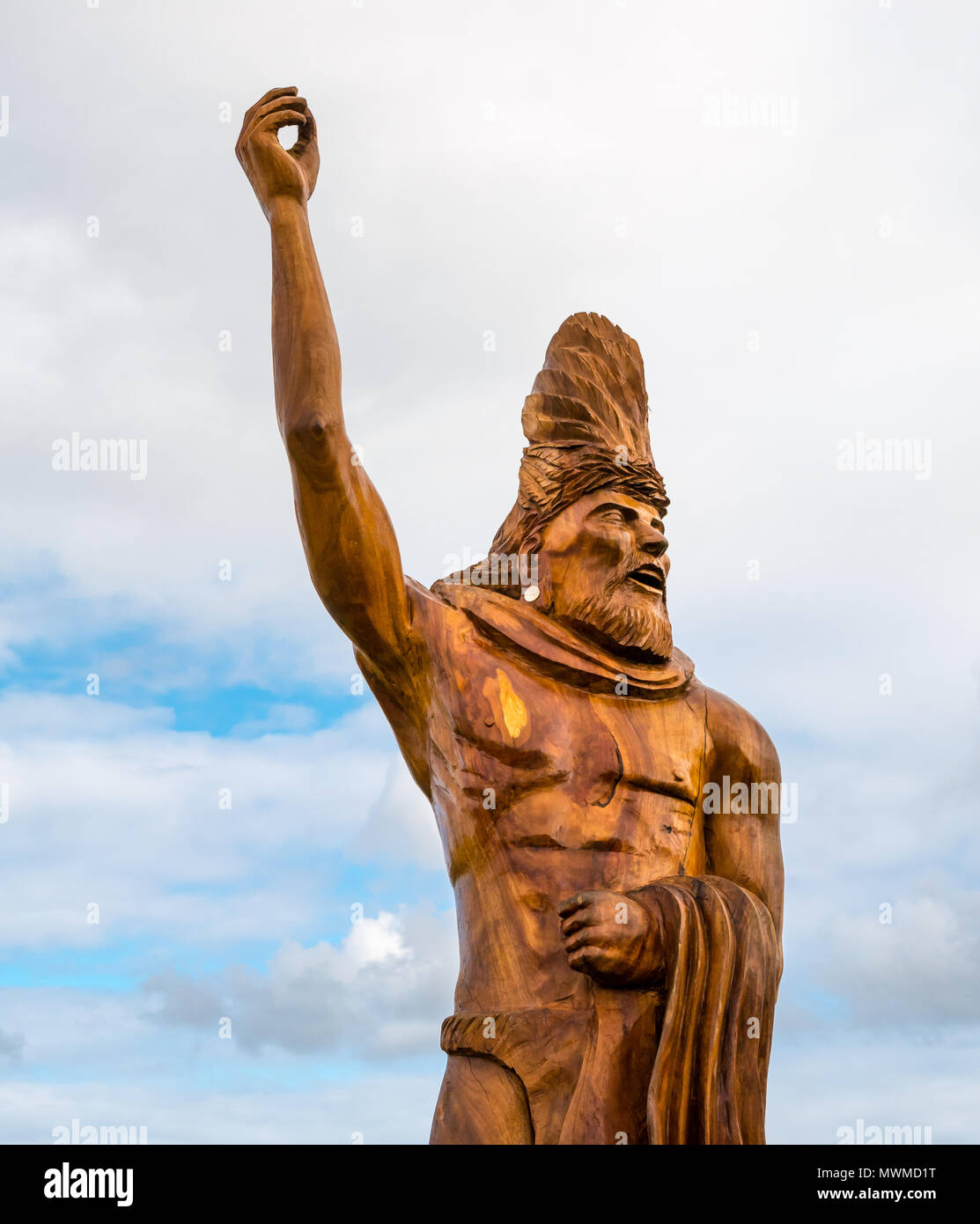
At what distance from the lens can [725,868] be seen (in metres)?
5.50

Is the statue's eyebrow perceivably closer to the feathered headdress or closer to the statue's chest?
the feathered headdress

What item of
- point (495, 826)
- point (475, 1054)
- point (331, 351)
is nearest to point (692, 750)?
point (495, 826)

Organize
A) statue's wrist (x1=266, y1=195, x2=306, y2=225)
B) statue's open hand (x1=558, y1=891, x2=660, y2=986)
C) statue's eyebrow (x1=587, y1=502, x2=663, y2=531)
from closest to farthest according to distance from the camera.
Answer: statue's open hand (x1=558, y1=891, x2=660, y2=986) → statue's wrist (x1=266, y1=195, x2=306, y2=225) → statue's eyebrow (x1=587, y1=502, x2=663, y2=531)

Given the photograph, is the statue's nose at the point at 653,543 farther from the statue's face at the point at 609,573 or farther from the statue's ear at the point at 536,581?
the statue's ear at the point at 536,581

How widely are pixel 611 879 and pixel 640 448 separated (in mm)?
1593

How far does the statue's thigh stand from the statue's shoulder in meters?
1.37

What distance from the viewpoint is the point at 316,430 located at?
16.3ft

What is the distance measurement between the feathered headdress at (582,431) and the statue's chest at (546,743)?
608 mm

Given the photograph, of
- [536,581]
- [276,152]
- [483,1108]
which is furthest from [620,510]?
[483,1108]

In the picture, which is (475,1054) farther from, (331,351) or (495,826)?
(331,351)

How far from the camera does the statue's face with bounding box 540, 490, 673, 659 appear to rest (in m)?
5.50

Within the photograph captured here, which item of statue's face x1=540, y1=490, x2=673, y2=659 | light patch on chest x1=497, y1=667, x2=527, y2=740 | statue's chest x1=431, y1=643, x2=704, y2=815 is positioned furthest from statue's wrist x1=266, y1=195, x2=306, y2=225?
light patch on chest x1=497, y1=667, x2=527, y2=740

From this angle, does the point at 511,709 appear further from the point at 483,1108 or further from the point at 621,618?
the point at 483,1108

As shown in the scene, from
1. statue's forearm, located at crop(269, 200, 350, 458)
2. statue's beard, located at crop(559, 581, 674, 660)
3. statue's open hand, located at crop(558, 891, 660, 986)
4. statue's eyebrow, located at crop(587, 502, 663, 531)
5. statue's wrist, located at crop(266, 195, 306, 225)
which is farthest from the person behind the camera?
statue's eyebrow, located at crop(587, 502, 663, 531)
